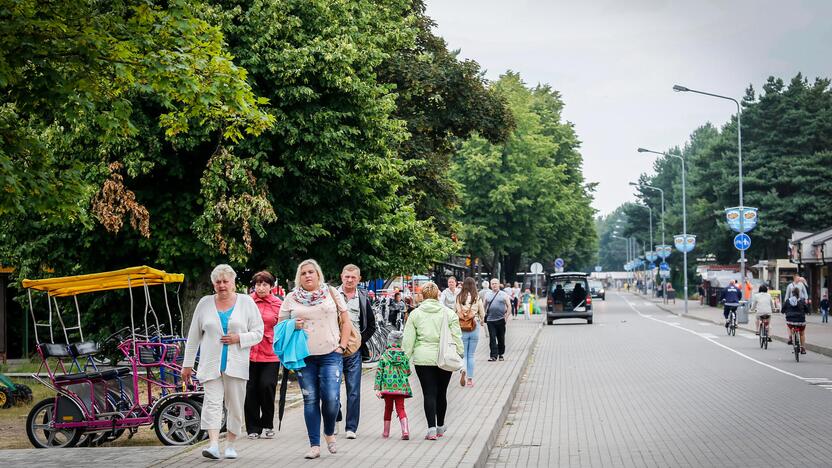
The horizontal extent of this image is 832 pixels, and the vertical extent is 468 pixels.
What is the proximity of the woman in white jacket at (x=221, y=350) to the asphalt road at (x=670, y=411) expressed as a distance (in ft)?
8.00

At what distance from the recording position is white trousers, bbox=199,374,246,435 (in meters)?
9.70

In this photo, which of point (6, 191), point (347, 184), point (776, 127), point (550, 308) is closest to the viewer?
point (6, 191)

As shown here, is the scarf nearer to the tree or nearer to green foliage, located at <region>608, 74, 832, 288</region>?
the tree

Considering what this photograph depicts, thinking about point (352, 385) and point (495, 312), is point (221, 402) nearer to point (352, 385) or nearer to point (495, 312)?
point (352, 385)

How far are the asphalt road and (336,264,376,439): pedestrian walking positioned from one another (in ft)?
4.76

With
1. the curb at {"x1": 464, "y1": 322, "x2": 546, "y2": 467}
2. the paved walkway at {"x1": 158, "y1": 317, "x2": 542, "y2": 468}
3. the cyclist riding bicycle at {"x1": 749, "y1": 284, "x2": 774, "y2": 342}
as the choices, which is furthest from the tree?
the paved walkway at {"x1": 158, "y1": 317, "x2": 542, "y2": 468}

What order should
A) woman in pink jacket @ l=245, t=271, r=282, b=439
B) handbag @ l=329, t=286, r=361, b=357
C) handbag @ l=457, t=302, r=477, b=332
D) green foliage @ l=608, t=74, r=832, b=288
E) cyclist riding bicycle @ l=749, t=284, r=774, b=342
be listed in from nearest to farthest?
handbag @ l=329, t=286, r=361, b=357 < woman in pink jacket @ l=245, t=271, r=282, b=439 < handbag @ l=457, t=302, r=477, b=332 < cyclist riding bicycle @ l=749, t=284, r=774, b=342 < green foliage @ l=608, t=74, r=832, b=288

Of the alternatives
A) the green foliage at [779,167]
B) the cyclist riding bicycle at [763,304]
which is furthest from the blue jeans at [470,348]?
the green foliage at [779,167]

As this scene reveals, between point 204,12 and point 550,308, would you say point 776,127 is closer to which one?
point 550,308

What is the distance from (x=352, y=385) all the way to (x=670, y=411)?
540 cm

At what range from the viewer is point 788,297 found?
1004 inches

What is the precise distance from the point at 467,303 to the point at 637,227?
120 m

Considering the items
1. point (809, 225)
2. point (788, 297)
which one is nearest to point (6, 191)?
point (788, 297)

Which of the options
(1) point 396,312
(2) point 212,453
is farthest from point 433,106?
(2) point 212,453
